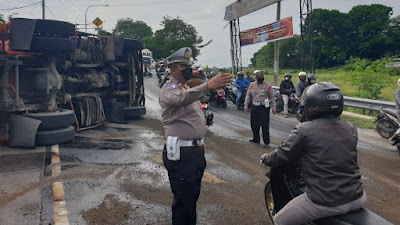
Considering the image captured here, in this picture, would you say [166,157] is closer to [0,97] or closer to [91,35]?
[0,97]

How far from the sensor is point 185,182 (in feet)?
11.8

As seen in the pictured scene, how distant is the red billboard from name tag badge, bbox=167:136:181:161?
58.1 ft

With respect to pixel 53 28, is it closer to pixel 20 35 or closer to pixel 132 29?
pixel 20 35

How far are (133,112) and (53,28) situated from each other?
4462 millimetres

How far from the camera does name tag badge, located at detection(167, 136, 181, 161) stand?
11.8 feet

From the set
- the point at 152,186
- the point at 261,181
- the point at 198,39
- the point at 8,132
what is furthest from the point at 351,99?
the point at 198,39

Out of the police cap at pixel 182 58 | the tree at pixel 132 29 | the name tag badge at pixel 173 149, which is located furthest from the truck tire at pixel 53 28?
the tree at pixel 132 29

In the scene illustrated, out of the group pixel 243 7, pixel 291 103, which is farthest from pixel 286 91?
pixel 243 7

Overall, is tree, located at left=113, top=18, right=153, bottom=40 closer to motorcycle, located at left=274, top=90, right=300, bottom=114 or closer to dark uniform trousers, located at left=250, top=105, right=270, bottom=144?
motorcycle, located at left=274, top=90, right=300, bottom=114

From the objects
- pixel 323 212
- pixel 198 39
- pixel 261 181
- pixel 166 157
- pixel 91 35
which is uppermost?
pixel 198 39

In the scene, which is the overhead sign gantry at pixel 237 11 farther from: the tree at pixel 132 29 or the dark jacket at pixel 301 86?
the tree at pixel 132 29

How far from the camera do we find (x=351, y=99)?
13.6 meters

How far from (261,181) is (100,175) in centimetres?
259

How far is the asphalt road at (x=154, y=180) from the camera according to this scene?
4625 mm
